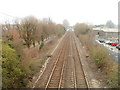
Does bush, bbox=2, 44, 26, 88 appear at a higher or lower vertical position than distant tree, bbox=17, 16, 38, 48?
lower

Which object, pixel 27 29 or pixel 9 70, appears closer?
pixel 9 70

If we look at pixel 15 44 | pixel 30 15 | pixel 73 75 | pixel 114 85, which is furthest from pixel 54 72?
pixel 30 15

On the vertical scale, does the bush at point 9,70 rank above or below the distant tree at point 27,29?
below

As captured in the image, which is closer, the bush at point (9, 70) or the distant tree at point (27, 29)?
the bush at point (9, 70)

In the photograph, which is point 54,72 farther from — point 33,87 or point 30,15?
point 30,15

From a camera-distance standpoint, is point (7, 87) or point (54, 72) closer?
point (7, 87)

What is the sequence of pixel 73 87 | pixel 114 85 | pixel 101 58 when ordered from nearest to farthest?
pixel 114 85
pixel 73 87
pixel 101 58

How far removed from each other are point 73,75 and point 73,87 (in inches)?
93.7

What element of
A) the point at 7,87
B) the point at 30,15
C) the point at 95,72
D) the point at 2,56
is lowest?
the point at 95,72

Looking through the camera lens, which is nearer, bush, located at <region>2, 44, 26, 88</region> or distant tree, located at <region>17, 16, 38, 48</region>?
bush, located at <region>2, 44, 26, 88</region>

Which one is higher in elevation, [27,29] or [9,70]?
[27,29]

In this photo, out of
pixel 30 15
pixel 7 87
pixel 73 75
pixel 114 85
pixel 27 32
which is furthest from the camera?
pixel 30 15

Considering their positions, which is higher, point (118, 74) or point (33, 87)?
point (118, 74)

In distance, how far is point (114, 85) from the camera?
921 centimetres
